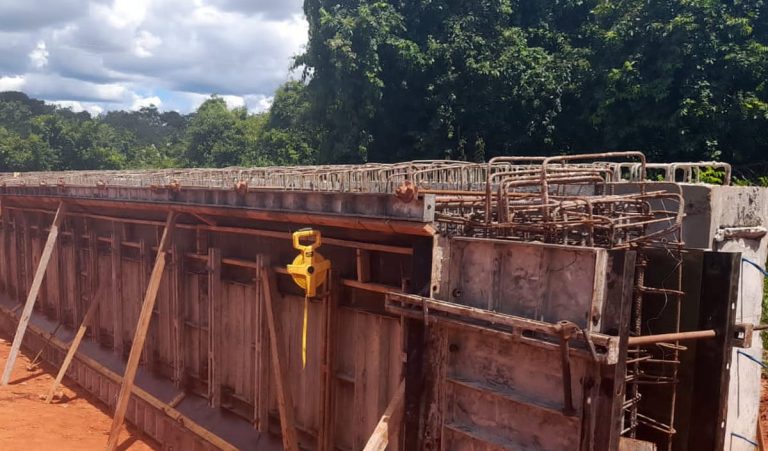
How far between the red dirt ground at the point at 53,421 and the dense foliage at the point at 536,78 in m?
12.0

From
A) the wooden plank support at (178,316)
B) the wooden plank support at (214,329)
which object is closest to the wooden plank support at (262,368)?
the wooden plank support at (214,329)

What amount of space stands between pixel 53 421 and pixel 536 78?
1677cm

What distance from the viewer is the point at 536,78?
20.7 metres

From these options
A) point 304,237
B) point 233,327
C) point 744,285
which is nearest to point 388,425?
point 304,237

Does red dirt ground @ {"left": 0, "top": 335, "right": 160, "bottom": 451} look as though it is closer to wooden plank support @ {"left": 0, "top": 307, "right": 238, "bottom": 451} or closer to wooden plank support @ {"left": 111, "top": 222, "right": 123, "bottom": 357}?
wooden plank support @ {"left": 0, "top": 307, "right": 238, "bottom": 451}

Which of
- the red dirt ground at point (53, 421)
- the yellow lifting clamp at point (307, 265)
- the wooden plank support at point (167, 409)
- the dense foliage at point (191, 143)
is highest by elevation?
the dense foliage at point (191, 143)

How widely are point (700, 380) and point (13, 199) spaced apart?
18.0 m

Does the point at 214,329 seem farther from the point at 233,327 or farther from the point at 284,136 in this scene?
the point at 284,136

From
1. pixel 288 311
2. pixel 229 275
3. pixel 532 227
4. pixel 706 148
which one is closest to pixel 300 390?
pixel 288 311

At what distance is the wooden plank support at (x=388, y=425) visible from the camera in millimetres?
5730

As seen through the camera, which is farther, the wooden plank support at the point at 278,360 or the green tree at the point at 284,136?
the green tree at the point at 284,136

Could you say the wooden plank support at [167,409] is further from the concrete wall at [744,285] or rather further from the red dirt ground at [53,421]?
the concrete wall at [744,285]

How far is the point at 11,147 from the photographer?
159 ft

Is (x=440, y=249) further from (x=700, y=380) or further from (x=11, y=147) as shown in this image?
(x=11, y=147)
